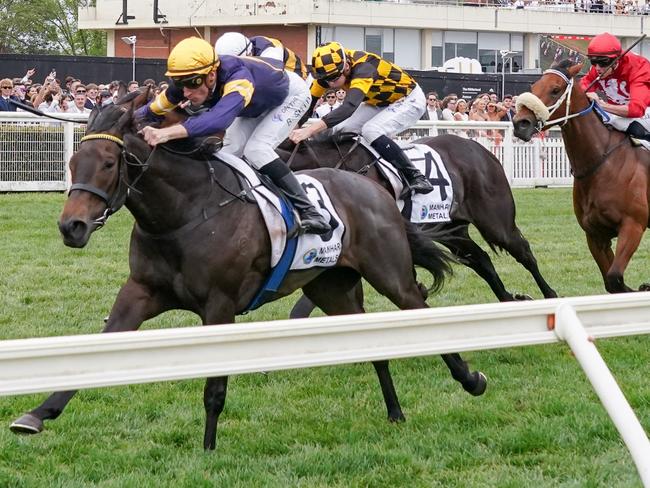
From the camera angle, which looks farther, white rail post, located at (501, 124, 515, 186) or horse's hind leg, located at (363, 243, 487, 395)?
white rail post, located at (501, 124, 515, 186)

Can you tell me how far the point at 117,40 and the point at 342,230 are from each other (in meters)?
47.1

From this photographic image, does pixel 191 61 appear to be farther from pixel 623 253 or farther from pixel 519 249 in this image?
pixel 519 249

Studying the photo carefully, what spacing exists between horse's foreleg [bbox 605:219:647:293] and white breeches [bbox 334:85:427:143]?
65.6 inches

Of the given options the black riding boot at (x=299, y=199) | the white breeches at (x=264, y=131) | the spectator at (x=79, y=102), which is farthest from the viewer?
the spectator at (x=79, y=102)

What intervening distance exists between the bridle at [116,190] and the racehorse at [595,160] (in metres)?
3.36

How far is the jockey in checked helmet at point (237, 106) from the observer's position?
4898 mm

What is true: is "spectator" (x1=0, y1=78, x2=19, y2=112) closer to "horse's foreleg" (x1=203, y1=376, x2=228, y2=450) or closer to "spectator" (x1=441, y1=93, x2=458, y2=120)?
"spectator" (x1=441, y1=93, x2=458, y2=120)

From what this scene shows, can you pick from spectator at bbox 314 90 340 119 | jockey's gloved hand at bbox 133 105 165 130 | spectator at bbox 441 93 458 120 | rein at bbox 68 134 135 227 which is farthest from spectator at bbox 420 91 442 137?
rein at bbox 68 134 135 227

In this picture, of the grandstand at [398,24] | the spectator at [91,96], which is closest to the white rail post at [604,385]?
the spectator at [91,96]

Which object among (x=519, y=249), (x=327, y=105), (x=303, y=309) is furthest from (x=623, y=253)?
(x=327, y=105)

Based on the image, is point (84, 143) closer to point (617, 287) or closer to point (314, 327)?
point (314, 327)

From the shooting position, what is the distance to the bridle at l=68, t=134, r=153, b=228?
4.52 metres

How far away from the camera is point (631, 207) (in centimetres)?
739

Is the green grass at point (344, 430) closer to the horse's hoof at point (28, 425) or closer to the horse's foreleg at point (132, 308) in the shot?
the horse's hoof at point (28, 425)
